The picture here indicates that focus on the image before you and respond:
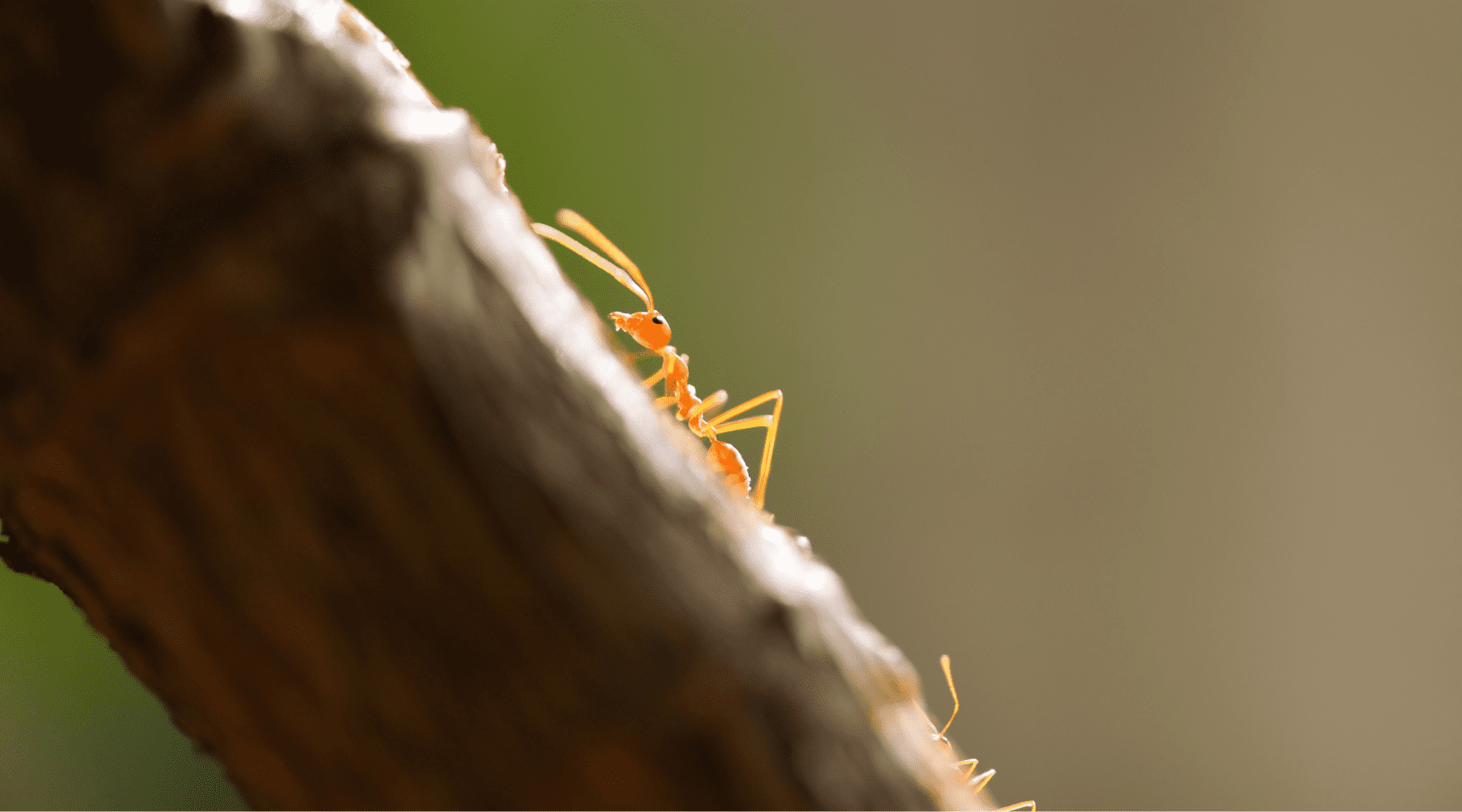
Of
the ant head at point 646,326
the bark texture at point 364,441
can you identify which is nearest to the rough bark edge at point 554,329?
the bark texture at point 364,441

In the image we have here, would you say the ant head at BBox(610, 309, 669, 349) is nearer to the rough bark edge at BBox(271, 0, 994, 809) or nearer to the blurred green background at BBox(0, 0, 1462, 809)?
the rough bark edge at BBox(271, 0, 994, 809)

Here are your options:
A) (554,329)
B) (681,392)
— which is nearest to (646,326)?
(681,392)

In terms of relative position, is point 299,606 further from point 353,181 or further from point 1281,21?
point 1281,21

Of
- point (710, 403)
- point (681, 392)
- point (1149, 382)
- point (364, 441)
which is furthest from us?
point (1149, 382)

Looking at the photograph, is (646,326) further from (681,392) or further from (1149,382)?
(1149,382)

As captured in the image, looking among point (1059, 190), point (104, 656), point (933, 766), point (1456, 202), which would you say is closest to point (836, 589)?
point (933, 766)

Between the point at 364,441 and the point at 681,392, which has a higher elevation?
the point at 681,392
